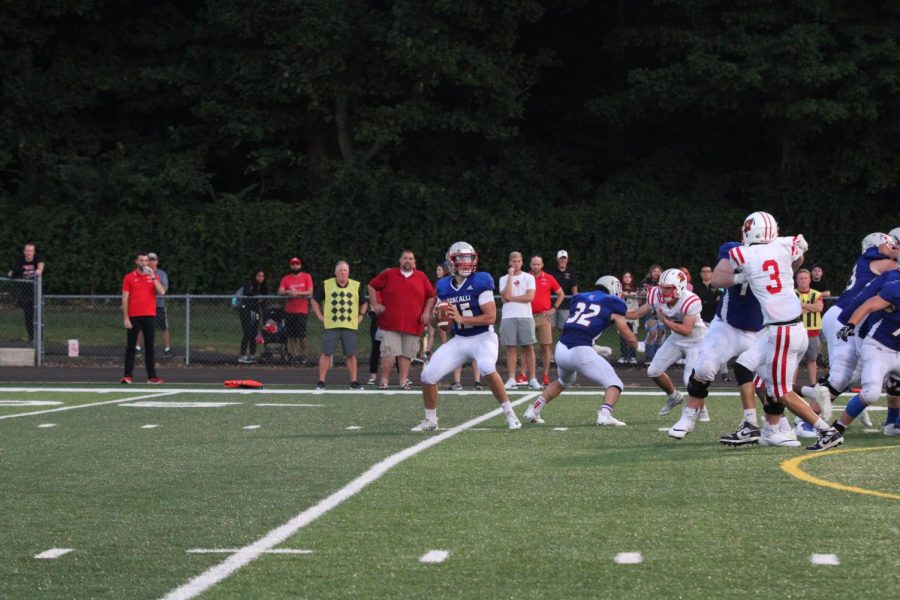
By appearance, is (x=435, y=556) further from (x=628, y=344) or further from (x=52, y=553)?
(x=628, y=344)

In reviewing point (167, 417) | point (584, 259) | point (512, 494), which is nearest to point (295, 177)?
point (584, 259)

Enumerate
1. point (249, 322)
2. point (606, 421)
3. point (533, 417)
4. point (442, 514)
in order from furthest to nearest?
point (249, 322), point (533, 417), point (606, 421), point (442, 514)

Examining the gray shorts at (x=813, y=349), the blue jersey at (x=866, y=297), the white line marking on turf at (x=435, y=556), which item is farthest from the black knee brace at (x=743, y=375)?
the gray shorts at (x=813, y=349)

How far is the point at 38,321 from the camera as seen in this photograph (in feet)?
77.4

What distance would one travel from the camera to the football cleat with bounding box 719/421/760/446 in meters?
11.7

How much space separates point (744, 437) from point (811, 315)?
874 centimetres

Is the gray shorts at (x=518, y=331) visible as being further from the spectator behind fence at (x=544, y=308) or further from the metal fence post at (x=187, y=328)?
the metal fence post at (x=187, y=328)

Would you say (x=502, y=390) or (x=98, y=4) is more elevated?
(x=98, y=4)

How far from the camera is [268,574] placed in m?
6.53

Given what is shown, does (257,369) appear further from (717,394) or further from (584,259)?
(584,259)

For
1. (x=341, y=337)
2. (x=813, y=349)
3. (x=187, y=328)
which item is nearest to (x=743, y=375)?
(x=813, y=349)

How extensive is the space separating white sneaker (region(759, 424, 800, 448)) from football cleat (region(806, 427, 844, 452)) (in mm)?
401

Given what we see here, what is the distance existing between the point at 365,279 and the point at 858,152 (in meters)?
12.4

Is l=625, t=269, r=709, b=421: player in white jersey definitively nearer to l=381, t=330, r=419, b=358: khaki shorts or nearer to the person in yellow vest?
l=381, t=330, r=419, b=358: khaki shorts
